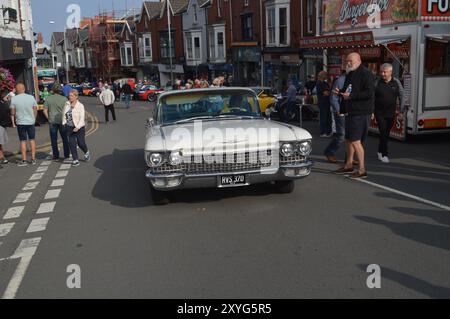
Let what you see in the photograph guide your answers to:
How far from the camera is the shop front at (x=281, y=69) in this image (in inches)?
1226

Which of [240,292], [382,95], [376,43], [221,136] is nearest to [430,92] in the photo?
[376,43]

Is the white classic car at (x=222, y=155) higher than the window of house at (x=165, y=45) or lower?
lower

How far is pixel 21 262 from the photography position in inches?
210

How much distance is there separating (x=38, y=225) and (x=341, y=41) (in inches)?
371

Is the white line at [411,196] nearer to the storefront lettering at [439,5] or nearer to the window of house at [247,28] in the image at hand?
the storefront lettering at [439,5]

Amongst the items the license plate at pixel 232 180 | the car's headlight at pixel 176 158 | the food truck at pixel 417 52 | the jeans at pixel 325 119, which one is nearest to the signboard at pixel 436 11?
the food truck at pixel 417 52

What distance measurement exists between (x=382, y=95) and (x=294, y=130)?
11.9 feet

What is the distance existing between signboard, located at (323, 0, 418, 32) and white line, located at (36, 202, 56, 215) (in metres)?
8.63

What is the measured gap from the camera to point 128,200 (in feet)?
25.3

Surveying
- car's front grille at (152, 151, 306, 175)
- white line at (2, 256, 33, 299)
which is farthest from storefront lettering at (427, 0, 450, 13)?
white line at (2, 256, 33, 299)

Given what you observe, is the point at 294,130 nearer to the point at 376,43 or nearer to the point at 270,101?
the point at 376,43

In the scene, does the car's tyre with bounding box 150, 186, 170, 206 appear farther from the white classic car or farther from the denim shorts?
the denim shorts

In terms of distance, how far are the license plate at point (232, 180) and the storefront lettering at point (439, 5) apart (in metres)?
7.30

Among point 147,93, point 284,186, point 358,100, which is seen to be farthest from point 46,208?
point 147,93
